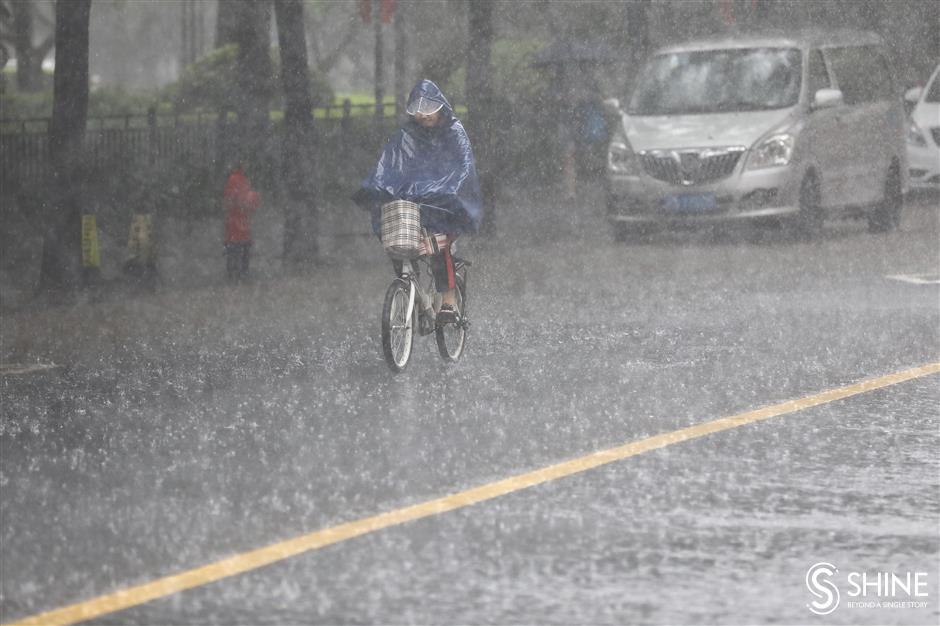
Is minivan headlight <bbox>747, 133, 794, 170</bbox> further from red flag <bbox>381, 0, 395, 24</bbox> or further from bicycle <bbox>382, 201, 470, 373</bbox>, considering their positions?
red flag <bbox>381, 0, 395, 24</bbox>

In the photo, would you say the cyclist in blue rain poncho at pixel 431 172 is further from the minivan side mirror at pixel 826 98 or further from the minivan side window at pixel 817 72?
the minivan side window at pixel 817 72

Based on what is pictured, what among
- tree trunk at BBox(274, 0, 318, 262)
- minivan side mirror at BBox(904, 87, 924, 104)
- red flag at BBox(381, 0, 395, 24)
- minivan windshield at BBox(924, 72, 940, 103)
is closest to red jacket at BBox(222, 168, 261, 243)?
tree trunk at BBox(274, 0, 318, 262)

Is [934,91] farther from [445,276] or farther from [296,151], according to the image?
[445,276]

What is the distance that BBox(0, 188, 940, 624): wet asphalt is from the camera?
5590mm

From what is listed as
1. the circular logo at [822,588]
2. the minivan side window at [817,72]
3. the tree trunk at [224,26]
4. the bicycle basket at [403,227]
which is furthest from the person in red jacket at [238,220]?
the tree trunk at [224,26]

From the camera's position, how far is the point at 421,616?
5.26 m

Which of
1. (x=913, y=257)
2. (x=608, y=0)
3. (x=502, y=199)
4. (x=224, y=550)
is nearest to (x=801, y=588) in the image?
(x=224, y=550)

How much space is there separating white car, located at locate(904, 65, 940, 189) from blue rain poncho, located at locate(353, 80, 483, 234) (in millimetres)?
14552

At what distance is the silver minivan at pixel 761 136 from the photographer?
1881 centimetres

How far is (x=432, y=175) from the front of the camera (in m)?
10.3

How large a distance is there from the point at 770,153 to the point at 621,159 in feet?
4.88

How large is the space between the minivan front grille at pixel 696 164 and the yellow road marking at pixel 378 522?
31.3 feet

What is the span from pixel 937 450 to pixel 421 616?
11.0ft

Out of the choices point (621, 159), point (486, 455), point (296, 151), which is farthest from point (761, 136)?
point (486, 455)
